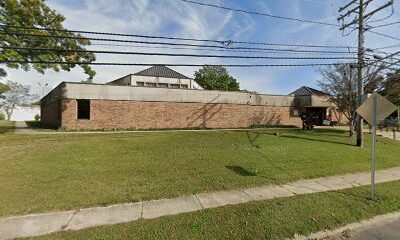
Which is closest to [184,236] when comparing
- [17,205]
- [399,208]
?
[17,205]

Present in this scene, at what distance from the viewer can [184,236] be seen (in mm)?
4625

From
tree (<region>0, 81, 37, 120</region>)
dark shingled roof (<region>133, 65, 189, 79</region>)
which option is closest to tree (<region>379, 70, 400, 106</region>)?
dark shingled roof (<region>133, 65, 189, 79</region>)

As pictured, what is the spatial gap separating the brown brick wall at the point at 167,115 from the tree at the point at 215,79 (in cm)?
3018

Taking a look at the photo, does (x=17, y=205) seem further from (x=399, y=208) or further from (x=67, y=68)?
(x=67, y=68)

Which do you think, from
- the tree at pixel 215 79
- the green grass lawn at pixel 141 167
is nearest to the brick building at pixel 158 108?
the green grass lawn at pixel 141 167

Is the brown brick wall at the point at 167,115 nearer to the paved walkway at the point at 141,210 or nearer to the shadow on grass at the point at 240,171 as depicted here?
the shadow on grass at the point at 240,171

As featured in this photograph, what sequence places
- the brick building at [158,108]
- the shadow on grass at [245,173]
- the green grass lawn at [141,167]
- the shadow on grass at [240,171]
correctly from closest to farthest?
the green grass lawn at [141,167] < the shadow on grass at [245,173] < the shadow on grass at [240,171] < the brick building at [158,108]

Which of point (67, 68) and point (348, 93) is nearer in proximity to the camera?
point (67, 68)

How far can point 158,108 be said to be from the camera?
21.3m

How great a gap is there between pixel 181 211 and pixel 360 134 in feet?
48.7

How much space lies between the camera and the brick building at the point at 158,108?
750 inches

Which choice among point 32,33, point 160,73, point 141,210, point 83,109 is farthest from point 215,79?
point 141,210

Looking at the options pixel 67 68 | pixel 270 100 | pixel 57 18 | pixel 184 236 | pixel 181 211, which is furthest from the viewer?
pixel 270 100

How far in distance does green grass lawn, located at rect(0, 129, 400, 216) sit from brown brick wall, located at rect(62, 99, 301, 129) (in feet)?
16.6
